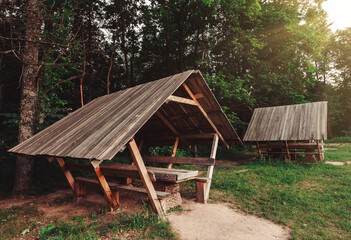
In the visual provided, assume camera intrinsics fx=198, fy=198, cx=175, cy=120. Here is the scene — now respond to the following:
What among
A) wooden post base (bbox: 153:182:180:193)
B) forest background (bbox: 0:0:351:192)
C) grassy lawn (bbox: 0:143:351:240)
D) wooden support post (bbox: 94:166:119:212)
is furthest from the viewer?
forest background (bbox: 0:0:351:192)

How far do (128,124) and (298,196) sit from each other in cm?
578

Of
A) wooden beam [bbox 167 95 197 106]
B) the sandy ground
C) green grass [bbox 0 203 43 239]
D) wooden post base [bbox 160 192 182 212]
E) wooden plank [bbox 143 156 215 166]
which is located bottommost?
green grass [bbox 0 203 43 239]

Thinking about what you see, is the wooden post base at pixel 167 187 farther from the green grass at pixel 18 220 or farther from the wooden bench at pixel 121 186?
the green grass at pixel 18 220

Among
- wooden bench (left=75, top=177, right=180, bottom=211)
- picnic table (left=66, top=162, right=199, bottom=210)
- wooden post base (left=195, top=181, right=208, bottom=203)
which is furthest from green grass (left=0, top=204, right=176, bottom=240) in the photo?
wooden post base (left=195, top=181, right=208, bottom=203)

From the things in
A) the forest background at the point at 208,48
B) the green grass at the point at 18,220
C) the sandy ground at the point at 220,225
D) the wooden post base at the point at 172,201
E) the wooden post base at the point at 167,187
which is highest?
the forest background at the point at 208,48

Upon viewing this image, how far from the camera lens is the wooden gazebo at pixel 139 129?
152 inches

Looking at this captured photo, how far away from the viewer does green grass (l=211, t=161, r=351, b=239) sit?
4605 mm

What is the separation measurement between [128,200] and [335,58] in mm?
40989

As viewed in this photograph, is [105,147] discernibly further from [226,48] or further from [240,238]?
[226,48]

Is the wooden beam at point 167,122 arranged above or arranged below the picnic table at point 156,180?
above

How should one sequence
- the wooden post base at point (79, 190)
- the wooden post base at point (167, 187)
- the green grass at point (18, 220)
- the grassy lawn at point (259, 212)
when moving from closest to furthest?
the grassy lawn at point (259, 212)
the green grass at point (18, 220)
the wooden post base at point (167, 187)
the wooden post base at point (79, 190)

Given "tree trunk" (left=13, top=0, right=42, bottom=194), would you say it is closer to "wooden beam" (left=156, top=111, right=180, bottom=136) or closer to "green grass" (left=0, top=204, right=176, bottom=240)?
"green grass" (left=0, top=204, right=176, bottom=240)

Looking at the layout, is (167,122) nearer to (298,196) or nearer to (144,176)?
(144,176)

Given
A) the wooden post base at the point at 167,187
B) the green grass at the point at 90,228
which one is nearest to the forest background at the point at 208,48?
the green grass at the point at 90,228
